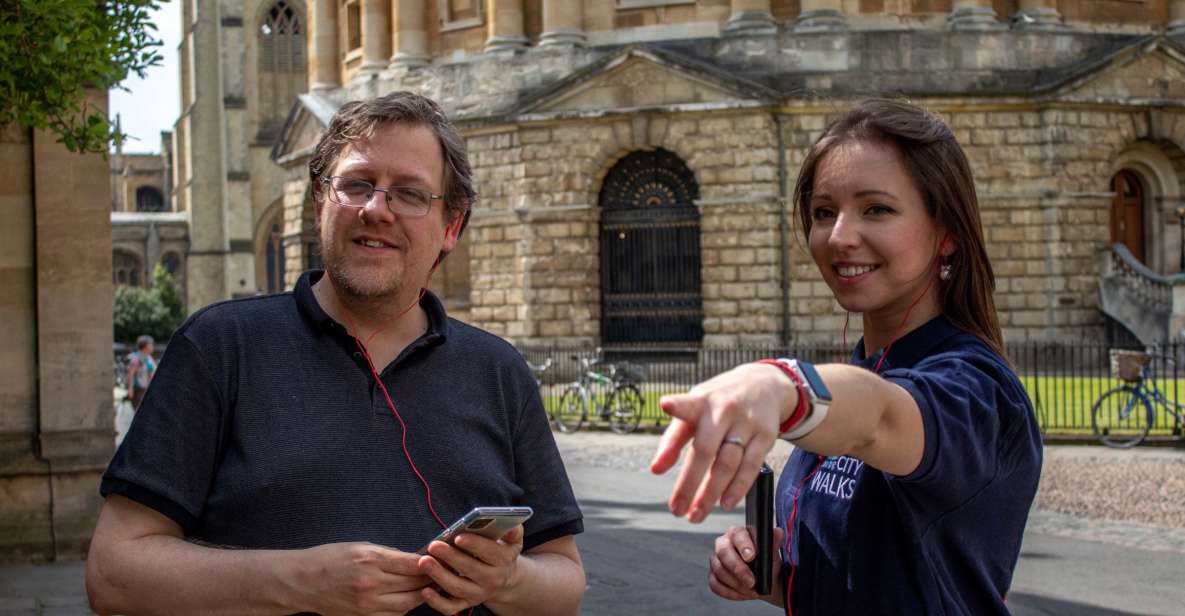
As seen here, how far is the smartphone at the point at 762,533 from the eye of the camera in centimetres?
244

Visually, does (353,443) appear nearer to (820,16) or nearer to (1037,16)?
(820,16)

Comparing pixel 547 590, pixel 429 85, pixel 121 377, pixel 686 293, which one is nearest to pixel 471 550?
pixel 547 590

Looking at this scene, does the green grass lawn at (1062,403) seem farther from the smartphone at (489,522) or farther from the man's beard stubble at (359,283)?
the smartphone at (489,522)

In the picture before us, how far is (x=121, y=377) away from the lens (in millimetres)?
33188

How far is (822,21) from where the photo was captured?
26000 mm

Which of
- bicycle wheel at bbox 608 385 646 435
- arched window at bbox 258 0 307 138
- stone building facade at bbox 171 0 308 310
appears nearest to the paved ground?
bicycle wheel at bbox 608 385 646 435

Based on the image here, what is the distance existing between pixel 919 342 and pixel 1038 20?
2602 cm

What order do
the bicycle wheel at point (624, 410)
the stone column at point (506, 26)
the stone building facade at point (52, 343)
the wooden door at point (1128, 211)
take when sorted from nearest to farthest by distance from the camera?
the stone building facade at point (52, 343)
the bicycle wheel at point (624, 410)
the wooden door at point (1128, 211)
the stone column at point (506, 26)

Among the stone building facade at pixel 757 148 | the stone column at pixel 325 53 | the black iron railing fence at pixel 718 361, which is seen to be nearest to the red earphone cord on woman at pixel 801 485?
the black iron railing fence at pixel 718 361

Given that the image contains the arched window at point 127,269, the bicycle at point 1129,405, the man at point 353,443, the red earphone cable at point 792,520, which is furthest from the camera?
the arched window at point 127,269

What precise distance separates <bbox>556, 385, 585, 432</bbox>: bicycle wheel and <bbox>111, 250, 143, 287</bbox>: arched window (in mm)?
45814

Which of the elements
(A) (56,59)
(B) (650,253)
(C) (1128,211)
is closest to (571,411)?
(B) (650,253)

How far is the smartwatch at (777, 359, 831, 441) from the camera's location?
67.0 inches

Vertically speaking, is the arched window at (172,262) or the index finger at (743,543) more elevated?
the arched window at (172,262)
